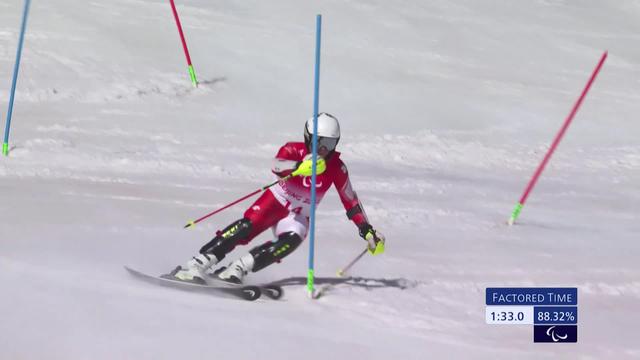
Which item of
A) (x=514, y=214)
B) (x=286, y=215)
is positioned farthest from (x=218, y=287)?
(x=514, y=214)

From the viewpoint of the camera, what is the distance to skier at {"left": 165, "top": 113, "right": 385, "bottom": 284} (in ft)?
21.1

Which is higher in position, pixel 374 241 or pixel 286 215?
pixel 286 215

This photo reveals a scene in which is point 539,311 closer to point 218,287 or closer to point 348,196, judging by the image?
point 348,196

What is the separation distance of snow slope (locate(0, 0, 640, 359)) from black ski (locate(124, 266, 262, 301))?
0.29ft

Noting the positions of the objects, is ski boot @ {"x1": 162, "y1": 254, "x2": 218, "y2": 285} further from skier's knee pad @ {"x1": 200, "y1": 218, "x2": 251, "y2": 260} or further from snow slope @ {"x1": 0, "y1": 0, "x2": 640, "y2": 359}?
snow slope @ {"x1": 0, "y1": 0, "x2": 640, "y2": 359}

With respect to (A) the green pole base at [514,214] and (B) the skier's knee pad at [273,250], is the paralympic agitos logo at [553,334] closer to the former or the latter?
(B) the skier's knee pad at [273,250]

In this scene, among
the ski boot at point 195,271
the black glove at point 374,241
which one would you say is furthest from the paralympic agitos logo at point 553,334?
the ski boot at point 195,271

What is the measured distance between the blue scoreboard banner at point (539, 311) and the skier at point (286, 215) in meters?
0.95

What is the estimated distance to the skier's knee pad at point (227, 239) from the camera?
6.55 metres

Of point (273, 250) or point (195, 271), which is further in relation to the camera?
point (273, 250)

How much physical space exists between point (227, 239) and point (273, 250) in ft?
1.06

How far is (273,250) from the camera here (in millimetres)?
6551

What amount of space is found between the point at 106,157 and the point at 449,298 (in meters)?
4.98

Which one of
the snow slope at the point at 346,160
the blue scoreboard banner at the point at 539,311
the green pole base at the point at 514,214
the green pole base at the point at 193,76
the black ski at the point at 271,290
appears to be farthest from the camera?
the green pole base at the point at 193,76
